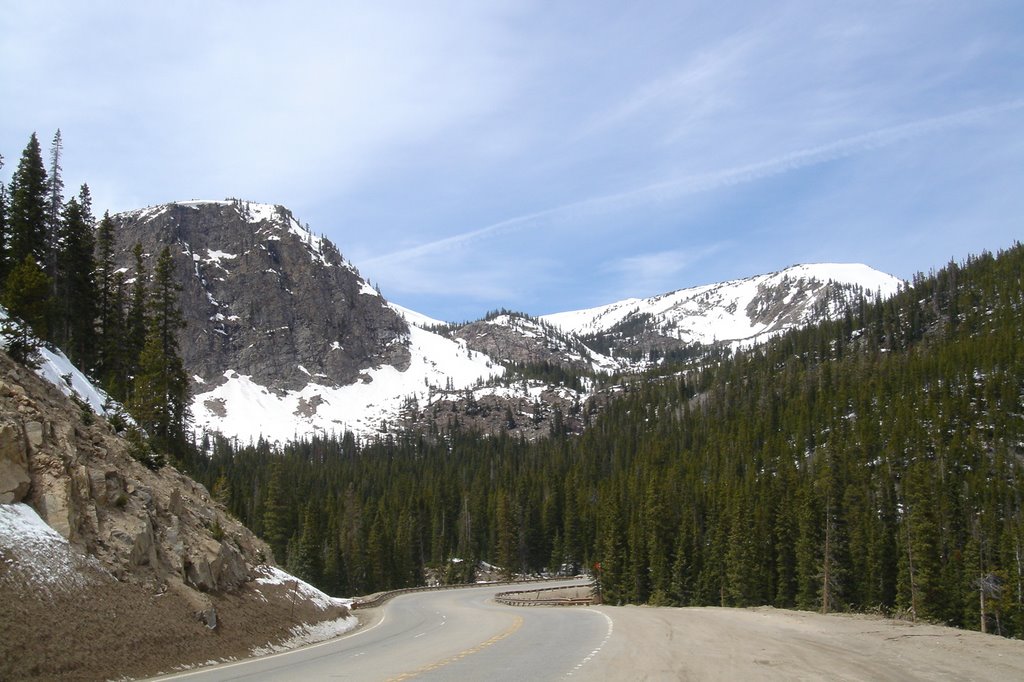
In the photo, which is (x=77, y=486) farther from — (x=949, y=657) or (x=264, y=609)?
(x=949, y=657)

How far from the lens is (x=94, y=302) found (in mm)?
50594

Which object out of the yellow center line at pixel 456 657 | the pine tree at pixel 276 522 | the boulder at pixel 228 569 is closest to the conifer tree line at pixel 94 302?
the boulder at pixel 228 569

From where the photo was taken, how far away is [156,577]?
1966 cm

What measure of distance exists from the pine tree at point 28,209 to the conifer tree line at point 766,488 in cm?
1917

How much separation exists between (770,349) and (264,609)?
620ft

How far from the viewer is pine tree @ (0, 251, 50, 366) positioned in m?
23.9

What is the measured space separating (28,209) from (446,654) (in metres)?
42.6

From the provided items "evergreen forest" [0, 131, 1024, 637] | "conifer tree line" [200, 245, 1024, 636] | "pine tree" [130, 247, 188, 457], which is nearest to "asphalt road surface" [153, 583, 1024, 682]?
"evergreen forest" [0, 131, 1024, 637]

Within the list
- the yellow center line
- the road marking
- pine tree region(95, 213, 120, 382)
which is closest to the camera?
the yellow center line

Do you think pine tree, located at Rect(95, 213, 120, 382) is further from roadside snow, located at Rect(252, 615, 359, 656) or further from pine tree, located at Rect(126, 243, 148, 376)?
roadside snow, located at Rect(252, 615, 359, 656)

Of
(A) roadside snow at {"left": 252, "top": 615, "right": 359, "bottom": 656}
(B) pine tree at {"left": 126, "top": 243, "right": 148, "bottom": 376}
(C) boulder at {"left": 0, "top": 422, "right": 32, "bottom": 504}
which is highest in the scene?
(B) pine tree at {"left": 126, "top": 243, "right": 148, "bottom": 376}

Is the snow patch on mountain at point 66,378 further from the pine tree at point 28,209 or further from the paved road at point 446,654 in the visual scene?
the pine tree at point 28,209

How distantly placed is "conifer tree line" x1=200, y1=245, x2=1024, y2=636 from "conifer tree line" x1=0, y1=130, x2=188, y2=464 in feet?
22.3

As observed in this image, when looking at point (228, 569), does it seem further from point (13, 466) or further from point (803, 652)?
point (803, 652)
